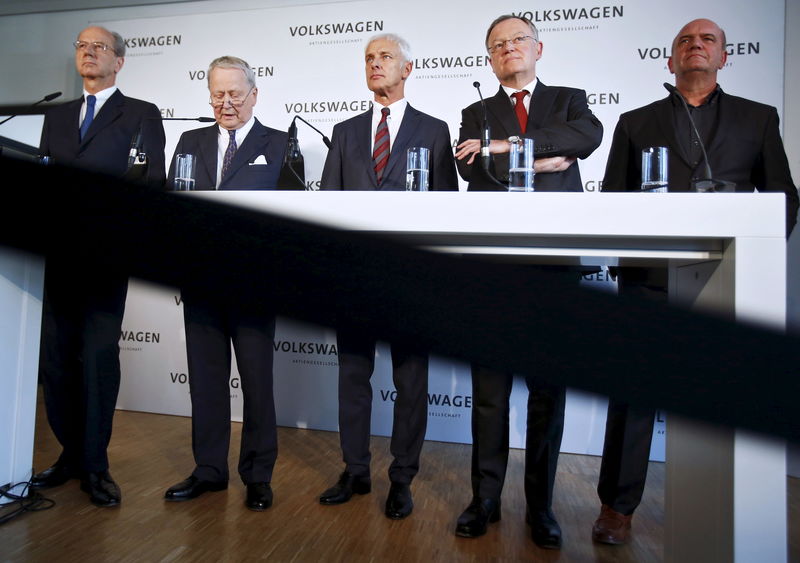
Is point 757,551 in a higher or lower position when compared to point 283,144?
lower

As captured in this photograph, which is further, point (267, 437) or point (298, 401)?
point (298, 401)

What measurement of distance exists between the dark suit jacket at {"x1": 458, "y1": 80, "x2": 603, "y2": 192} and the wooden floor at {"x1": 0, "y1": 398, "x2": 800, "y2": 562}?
3.76 feet

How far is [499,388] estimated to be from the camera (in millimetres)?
1916

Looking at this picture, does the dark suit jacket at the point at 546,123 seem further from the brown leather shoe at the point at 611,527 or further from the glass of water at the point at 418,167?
the brown leather shoe at the point at 611,527

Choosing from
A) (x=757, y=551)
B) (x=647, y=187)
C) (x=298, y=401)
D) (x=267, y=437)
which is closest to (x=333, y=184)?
(x=267, y=437)

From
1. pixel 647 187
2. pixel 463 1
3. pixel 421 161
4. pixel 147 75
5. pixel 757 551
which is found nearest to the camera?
pixel 757 551

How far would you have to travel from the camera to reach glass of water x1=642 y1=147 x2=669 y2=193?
1590mm

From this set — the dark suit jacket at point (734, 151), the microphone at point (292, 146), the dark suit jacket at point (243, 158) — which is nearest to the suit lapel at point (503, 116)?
the dark suit jacket at point (734, 151)

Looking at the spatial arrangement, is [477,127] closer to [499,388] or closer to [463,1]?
[499,388]

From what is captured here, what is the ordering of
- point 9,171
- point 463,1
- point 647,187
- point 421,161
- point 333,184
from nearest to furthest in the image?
1. point 9,171
2. point 647,187
3. point 421,161
4. point 333,184
5. point 463,1

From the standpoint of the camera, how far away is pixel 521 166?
154cm

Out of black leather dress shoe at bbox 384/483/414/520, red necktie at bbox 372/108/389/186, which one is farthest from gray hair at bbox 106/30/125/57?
black leather dress shoe at bbox 384/483/414/520

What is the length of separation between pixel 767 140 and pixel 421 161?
1264mm

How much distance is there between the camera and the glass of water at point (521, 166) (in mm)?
1493
